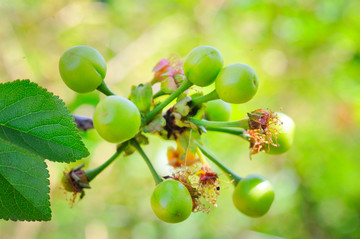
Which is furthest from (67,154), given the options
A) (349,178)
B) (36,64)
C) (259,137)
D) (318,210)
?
(318,210)

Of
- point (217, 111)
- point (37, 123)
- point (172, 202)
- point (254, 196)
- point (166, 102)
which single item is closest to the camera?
point (37, 123)

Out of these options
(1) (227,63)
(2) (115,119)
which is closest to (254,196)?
(2) (115,119)

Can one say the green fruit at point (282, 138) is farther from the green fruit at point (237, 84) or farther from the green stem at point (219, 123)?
the green fruit at point (237, 84)

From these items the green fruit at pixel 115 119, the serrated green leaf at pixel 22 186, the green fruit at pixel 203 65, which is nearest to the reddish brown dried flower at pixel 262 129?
the green fruit at pixel 203 65

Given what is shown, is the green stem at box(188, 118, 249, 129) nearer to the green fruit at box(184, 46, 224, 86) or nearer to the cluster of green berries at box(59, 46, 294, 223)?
the cluster of green berries at box(59, 46, 294, 223)

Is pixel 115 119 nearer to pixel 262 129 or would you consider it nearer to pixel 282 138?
pixel 262 129

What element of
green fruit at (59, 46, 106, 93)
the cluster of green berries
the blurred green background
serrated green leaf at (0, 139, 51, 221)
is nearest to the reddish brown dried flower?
the cluster of green berries
